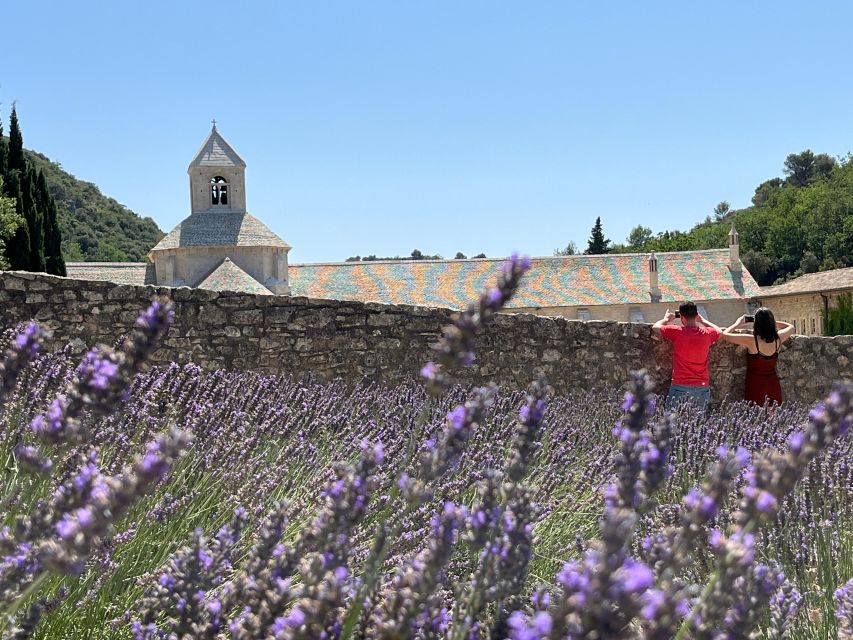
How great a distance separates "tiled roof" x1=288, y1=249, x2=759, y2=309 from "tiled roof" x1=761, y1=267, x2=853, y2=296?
6.52 ft

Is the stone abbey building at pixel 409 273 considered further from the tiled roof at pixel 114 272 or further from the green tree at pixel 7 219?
the green tree at pixel 7 219

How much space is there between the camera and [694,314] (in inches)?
281

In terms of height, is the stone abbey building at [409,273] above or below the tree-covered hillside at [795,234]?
below

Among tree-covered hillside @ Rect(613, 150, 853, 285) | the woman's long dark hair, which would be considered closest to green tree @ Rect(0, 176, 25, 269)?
the woman's long dark hair

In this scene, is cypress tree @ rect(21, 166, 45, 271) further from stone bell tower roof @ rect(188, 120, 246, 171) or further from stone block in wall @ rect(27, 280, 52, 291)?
stone block in wall @ rect(27, 280, 52, 291)

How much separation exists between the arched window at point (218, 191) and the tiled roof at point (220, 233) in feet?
3.68

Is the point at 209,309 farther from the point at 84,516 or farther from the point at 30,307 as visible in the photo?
the point at 84,516

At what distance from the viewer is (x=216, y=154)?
38.6 m

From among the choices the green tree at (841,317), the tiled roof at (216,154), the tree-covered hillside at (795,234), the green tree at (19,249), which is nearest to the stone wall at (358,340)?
the green tree at (19,249)

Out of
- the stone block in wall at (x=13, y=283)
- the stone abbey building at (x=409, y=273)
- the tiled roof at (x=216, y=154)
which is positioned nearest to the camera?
the stone block in wall at (x=13, y=283)

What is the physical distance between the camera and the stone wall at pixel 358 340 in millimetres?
6859

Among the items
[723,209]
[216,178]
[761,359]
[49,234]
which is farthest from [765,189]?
[761,359]

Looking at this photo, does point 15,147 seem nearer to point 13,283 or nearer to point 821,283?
point 13,283

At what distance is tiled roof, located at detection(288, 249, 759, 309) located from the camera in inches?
1543
